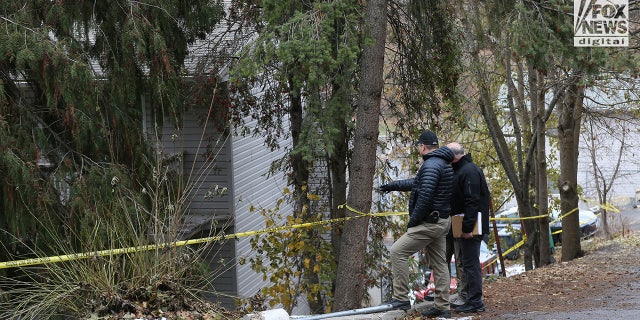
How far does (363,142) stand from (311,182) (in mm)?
4476

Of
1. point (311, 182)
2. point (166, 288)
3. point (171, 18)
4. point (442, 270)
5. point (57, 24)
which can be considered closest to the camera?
point (166, 288)

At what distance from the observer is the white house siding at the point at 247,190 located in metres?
15.5

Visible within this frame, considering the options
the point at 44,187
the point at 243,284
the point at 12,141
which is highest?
the point at 12,141

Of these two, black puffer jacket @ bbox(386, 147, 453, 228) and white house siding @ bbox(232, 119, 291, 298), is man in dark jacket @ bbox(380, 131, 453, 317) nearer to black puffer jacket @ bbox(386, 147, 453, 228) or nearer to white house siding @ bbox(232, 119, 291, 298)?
black puffer jacket @ bbox(386, 147, 453, 228)

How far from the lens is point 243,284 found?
1580 centimetres

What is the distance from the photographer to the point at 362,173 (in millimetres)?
8766

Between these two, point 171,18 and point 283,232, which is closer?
point 171,18

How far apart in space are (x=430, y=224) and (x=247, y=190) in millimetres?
8951

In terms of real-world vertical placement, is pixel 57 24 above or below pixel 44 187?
above

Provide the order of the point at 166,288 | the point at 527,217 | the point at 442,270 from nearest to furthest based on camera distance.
Answer: the point at 166,288, the point at 442,270, the point at 527,217

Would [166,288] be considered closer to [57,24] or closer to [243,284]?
[57,24]

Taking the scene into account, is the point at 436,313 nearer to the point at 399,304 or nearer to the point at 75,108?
the point at 399,304

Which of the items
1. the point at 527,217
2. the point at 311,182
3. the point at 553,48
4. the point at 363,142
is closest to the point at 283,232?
the point at 311,182

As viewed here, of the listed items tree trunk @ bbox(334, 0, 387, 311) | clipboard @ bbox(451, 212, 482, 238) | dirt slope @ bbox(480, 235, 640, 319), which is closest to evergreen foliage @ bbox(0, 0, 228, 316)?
tree trunk @ bbox(334, 0, 387, 311)
